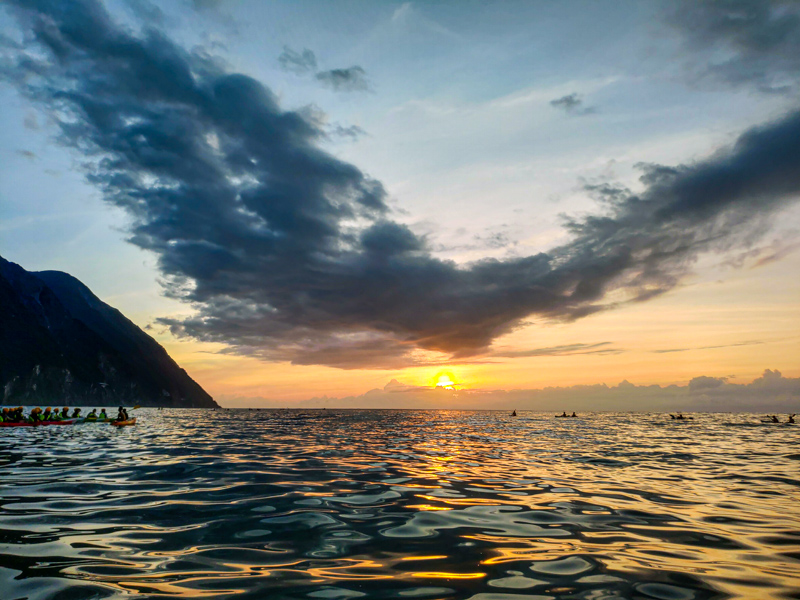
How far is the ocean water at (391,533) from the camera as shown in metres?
6.84

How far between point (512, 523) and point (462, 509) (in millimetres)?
1868

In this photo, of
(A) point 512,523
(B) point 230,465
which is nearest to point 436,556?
(A) point 512,523

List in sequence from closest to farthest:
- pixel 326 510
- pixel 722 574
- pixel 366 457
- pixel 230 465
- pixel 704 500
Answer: pixel 722 574
pixel 326 510
pixel 704 500
pixel 230 465
pixel 366 457

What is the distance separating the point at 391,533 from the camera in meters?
9.94

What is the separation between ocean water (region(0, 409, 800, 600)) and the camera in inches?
269

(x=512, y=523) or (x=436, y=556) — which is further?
(x=512, y=523)

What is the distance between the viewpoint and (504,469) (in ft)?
68.5

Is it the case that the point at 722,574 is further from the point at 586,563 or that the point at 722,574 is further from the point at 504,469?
the point at 504,469

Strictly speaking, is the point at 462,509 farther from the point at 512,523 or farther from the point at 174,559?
the point at 174,559

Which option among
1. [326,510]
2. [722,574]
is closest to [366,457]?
[326,510]

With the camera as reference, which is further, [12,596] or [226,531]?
[226,531]

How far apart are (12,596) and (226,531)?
4.19 metres

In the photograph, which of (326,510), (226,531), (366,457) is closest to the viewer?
(226,531)

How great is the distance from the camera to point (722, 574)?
25.1ft
